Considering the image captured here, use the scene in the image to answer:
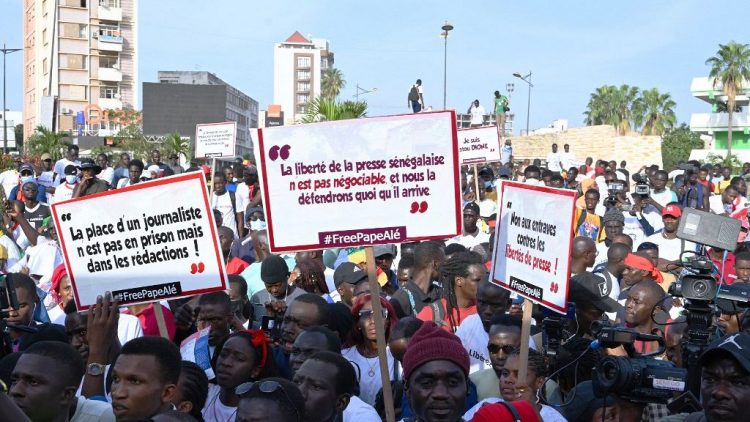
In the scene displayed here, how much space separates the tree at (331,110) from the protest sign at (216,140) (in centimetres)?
907

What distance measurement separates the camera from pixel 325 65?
18862 cm

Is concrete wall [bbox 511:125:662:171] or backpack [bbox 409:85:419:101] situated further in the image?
concrete wall [bbox 511:125:662:171]

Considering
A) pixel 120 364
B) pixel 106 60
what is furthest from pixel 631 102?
pixel 120 364

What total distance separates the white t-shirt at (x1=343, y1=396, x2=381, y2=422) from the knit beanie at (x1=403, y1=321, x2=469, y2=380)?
0.79m

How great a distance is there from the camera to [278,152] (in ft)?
17.9

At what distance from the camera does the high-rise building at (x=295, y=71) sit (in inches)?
6924

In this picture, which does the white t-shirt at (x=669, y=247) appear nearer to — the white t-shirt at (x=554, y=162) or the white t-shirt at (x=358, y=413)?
the white t-shirt at (x=358, y=413)

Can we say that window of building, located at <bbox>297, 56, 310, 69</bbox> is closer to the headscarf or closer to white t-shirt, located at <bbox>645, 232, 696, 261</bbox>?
A: white t-shirt, located at <bbox>645, 232, 696, 261</bbox>

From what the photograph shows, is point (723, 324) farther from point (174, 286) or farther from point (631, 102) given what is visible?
point (631, 102)

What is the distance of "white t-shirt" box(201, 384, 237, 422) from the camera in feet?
16.9

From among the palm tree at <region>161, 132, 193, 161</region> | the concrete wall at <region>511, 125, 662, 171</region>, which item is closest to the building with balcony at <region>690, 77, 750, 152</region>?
the concrete wall at <region>511, 125, 662, 171</region>

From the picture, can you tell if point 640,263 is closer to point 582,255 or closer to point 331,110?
point 582,255

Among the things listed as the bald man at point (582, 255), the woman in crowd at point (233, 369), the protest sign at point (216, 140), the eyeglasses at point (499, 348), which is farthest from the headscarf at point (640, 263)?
the protest sign at point (216, 140)

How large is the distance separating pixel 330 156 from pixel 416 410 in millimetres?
1804
